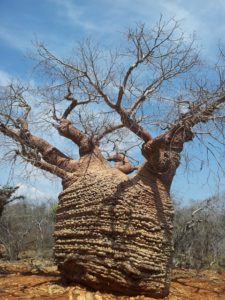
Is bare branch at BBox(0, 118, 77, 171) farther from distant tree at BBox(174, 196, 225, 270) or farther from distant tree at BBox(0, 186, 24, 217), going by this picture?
distant tree at BBox(174, 196, 225, 270)

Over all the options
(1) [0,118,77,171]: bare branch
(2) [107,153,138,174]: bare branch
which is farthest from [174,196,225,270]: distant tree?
(1) [0,118,77,171]: bare branch

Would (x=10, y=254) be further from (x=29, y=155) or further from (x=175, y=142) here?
(x=175, y=142)

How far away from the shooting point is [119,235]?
5.93 m

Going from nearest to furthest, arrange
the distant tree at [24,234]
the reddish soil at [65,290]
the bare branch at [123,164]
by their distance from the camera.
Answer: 1. the reddish soil at [65,290]
2. the bare branch at [123,164]
3. the distant tree at [24,234]

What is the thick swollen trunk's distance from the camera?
19.2 feet

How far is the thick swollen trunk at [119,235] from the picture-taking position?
19.2ft

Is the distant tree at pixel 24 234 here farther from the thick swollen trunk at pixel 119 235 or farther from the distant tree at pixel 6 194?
the thick swollen trunk at pixel 119 235

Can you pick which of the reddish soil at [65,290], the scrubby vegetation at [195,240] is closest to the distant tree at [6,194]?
the reddish soil at [65,290]

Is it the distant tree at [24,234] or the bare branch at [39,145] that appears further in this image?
the distant tree at [24,234]

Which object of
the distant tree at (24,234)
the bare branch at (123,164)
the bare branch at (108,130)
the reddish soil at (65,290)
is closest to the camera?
the reddish soil at (65,290)

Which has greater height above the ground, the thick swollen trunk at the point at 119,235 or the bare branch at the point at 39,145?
the bare branch at the point at 39,145

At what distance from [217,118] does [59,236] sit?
10.2 ft

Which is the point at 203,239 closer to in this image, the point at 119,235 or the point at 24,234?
the point at 24,234

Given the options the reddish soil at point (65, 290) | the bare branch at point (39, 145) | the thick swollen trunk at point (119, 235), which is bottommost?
the reddish soil at point (65, 290)
